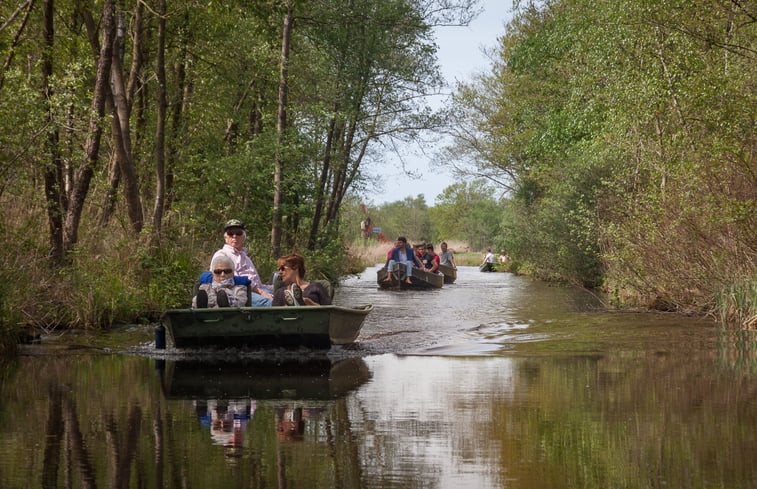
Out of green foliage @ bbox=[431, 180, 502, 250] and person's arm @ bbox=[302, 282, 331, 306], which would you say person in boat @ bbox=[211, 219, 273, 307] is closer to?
person's arm @ bbox=[302, 282, 331, 306]

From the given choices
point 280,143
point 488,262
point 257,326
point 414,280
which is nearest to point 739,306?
point 257,326

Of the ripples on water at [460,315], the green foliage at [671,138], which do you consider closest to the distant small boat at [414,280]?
the ripples on water at [460,315]

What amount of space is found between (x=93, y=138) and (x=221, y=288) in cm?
540

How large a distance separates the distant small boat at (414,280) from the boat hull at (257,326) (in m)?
19.8

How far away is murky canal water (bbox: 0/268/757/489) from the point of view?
5828 mm

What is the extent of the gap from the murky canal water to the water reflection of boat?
0.10 feet

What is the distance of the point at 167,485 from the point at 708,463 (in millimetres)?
2881

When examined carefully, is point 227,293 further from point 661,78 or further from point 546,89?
point 546,89

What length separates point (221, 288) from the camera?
13289mm

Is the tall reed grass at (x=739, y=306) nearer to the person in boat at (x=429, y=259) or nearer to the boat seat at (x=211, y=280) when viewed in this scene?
the boat seat at (x=211, y=280)

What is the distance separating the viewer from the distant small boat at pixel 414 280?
33.2 m

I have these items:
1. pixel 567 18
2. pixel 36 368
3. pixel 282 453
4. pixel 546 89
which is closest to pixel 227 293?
pixel 36 368

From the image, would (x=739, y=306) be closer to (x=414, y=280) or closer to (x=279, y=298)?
(x=279, y=298)

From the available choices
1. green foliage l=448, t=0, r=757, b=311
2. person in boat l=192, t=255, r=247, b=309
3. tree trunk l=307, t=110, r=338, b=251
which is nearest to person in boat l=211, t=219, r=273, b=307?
person in boat l=192, t=255, r=247, b=309
